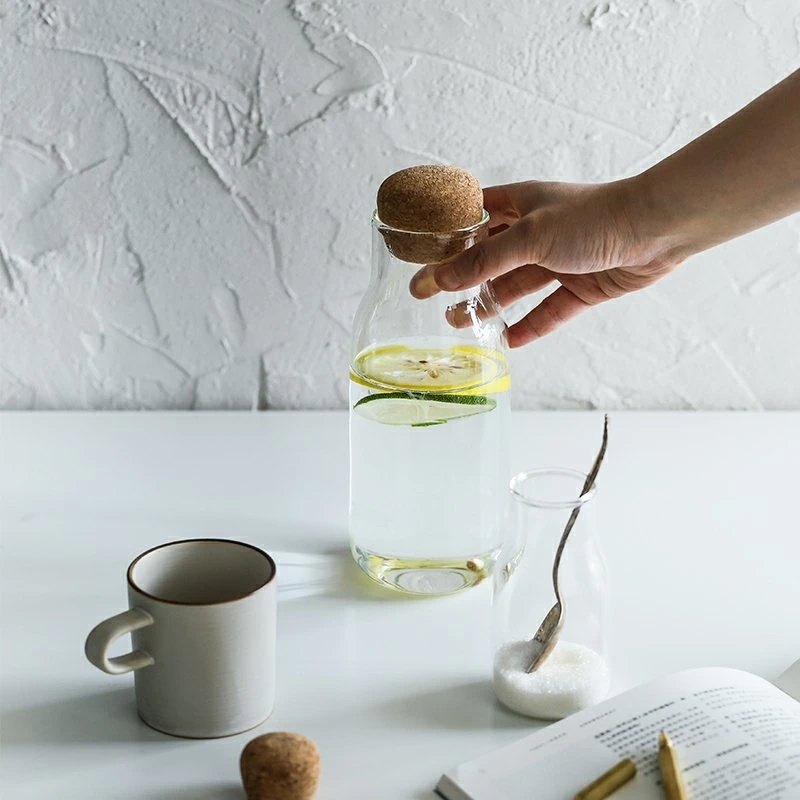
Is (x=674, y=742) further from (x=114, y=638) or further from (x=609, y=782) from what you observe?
(x=114, y=638)

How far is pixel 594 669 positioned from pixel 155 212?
65 centimetres

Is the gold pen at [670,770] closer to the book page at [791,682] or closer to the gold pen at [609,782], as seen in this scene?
the gold pen at [609,782]

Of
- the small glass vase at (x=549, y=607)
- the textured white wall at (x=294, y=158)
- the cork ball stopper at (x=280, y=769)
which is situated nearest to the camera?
the cork ball stopper at (x=280, y=769)

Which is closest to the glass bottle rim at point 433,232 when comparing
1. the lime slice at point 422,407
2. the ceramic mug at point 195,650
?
the lime slice at point 422,407

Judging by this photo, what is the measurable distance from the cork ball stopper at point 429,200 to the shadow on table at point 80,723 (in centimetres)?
35

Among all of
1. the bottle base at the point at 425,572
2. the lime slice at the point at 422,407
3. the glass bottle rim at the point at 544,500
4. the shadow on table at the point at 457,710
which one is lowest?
the shadow on table at the point at 457,710

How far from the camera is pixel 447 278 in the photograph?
769 mm

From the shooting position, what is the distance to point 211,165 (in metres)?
1.09

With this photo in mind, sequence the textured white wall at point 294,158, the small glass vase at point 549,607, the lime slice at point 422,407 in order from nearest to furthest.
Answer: the small glass vase at point 549,607 < the lime slice at point 422,407 < the textured white wall at point 294,158

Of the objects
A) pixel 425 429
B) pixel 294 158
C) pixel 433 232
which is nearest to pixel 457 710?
pixel 425 429

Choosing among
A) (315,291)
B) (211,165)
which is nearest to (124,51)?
(211,165)

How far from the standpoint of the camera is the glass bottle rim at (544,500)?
68cm

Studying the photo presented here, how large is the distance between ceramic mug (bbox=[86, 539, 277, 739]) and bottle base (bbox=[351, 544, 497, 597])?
16 cm

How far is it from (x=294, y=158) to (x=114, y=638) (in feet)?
1.95
